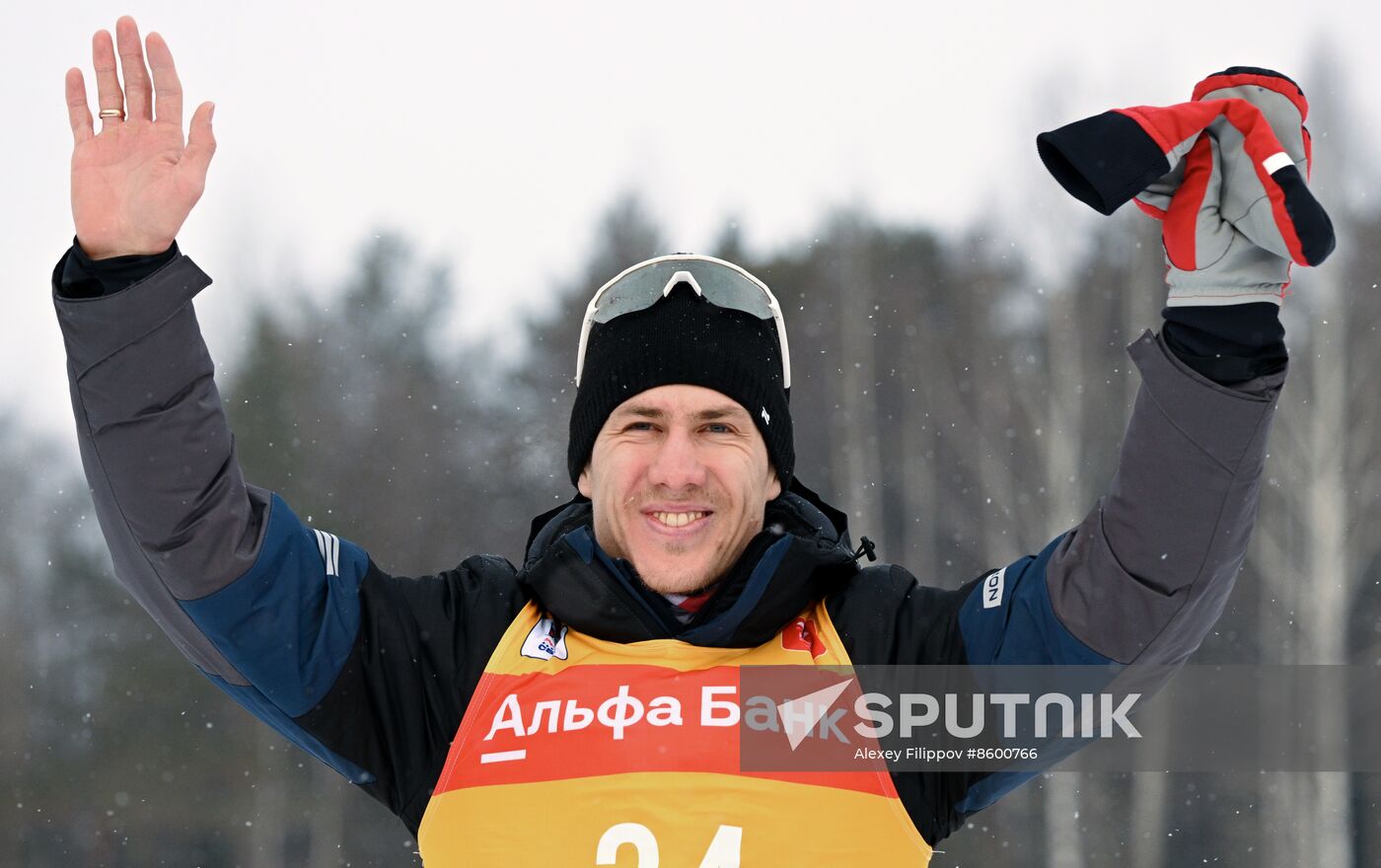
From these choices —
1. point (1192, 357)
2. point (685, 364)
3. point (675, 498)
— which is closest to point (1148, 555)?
point (1192, 357)

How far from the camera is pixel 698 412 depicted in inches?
111

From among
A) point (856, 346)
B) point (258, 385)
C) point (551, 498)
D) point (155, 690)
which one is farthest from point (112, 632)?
point (856, 346)

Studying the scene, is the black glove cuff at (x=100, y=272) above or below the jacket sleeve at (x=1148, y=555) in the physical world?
above

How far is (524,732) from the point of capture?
2.45m

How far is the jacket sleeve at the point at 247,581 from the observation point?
86.4 inches

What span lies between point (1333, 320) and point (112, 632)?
13.6 meters

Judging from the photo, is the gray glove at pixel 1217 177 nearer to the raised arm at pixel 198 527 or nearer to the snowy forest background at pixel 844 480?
the raised arm at pixel 198 527

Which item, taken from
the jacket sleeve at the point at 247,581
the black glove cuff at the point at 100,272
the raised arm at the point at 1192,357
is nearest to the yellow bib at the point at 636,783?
the jacket sleeve at the point at 247,581

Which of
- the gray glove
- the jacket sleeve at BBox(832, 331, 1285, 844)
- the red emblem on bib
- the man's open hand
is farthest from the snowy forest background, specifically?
the man's open hand

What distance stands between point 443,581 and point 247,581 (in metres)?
0.44

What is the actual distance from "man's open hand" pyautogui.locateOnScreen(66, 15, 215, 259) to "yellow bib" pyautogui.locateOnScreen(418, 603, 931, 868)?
0.98 meters

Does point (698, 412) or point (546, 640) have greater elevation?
point (698, 412)

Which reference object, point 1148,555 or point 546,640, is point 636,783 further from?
point 1148,555
